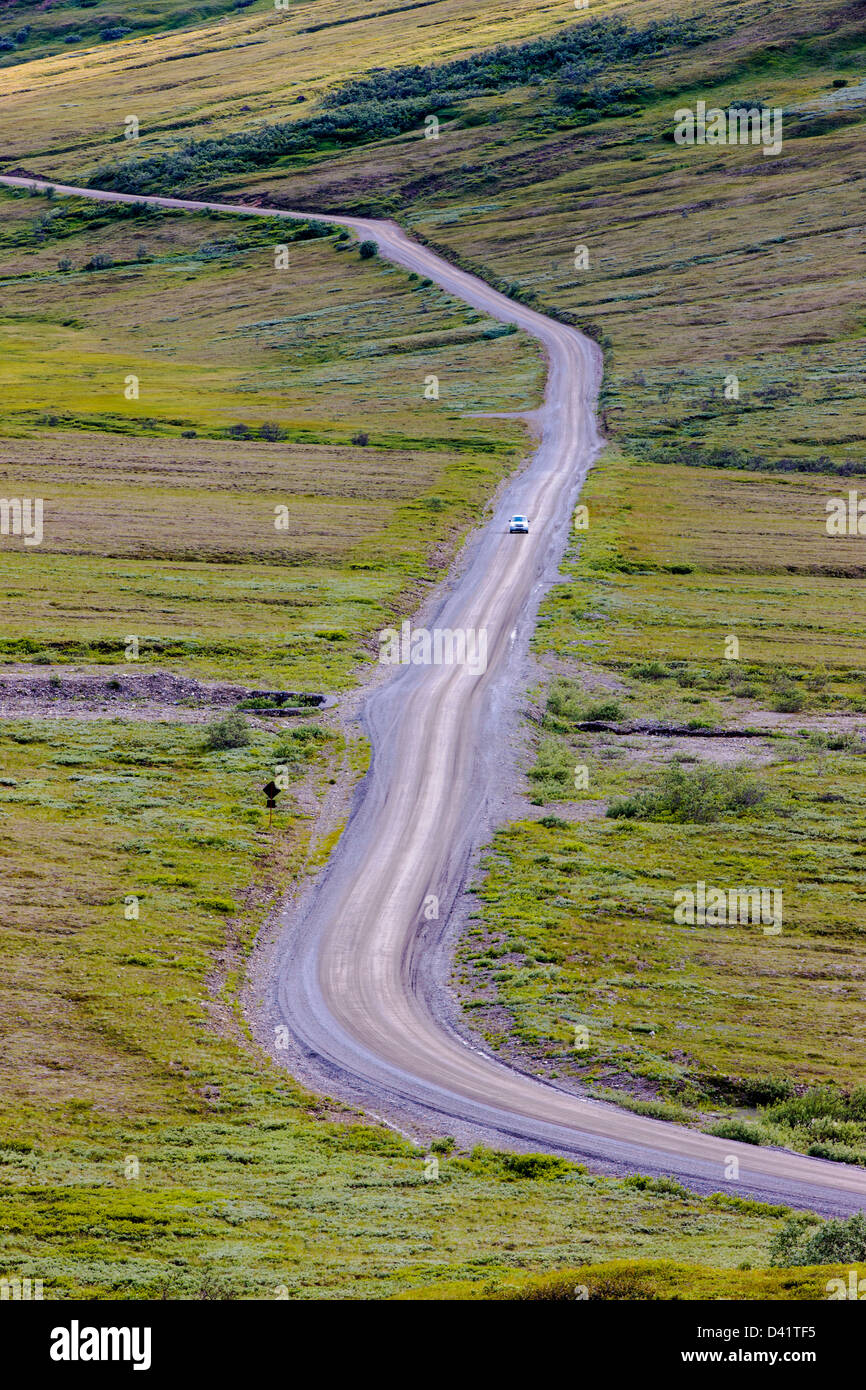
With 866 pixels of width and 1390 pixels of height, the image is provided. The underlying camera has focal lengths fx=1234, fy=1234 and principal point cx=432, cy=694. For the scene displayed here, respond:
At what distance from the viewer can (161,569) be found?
244 ft

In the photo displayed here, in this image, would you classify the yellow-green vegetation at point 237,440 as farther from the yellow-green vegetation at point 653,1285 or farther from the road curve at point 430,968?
the yellow-green vegetation at point 653,1285

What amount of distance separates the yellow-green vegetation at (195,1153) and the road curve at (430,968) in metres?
1.35

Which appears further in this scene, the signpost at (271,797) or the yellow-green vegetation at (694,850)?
the signpost at (271,797)

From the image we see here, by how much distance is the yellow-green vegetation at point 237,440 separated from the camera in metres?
66.9

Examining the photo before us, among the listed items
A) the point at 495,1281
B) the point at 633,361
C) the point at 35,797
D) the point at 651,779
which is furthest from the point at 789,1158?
the point at 633,361

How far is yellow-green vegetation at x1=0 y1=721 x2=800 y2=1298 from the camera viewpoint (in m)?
20.2

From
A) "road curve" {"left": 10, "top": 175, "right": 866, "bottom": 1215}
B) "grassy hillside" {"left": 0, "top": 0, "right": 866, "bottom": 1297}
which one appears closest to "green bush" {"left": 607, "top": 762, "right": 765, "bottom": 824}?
"grassy hillside" {"left": 0, "top": 0, "right": 866, "bottom": 1297}

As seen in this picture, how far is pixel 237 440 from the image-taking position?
4294 inches

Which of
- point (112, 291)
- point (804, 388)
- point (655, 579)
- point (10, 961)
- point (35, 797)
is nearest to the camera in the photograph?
point (10, 961)

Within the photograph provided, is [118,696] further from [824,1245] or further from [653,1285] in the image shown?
[653,1285]

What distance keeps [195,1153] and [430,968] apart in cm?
1213

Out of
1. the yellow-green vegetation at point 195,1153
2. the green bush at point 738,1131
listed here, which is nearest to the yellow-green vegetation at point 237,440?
the yellow-green vegetation at point 195,1153
